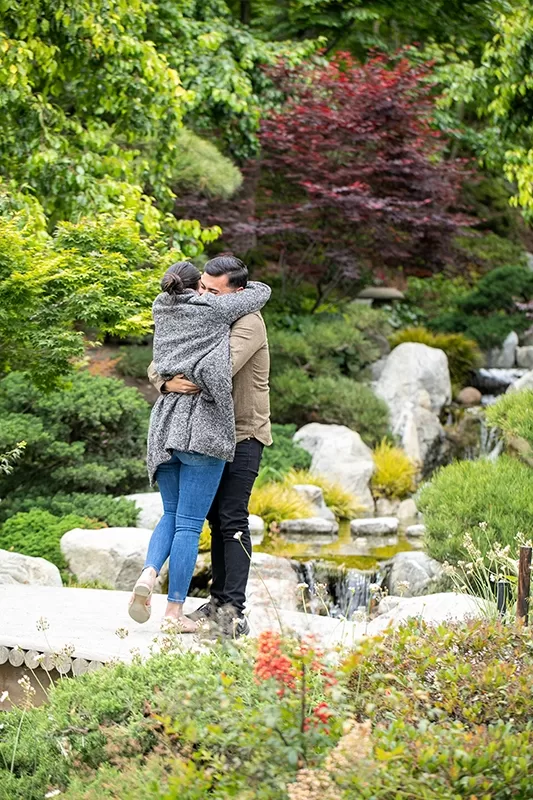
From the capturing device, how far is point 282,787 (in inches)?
99.0

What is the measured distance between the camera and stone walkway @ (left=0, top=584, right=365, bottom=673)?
4.13 meters

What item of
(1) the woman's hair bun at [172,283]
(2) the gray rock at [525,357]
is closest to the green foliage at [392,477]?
(2) the gray rock at [525,357]

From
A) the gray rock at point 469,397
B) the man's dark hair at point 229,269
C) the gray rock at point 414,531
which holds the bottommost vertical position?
the gray rock at point 469,397

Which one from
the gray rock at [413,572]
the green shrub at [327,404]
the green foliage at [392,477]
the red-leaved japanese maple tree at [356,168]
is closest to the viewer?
the gray rock at [413,572]

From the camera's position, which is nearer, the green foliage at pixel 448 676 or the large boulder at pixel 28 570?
the green foliage at pixel 448 676

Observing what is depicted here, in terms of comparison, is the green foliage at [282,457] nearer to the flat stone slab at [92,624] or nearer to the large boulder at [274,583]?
the large boulder at [274,583]

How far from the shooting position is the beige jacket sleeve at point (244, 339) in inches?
167

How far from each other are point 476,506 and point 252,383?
94.9 inches

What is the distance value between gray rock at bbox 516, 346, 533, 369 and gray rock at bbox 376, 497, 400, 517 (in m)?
4.83

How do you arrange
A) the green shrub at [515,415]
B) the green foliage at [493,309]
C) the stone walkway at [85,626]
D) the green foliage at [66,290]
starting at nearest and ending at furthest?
1. the stone walkway at [85,626]
2. the green foliage at [66,290]
3. the green shrub at [515,415]
4. the green foliage at [493,309]

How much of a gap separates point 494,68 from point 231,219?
11.4 ft

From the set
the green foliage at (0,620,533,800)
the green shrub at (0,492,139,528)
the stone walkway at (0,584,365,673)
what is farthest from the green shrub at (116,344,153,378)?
the green foliage at (0,620,533,800)

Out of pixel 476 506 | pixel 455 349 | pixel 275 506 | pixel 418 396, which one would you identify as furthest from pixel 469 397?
pixel 476 506

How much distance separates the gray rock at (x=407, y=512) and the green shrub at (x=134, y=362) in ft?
11.1
